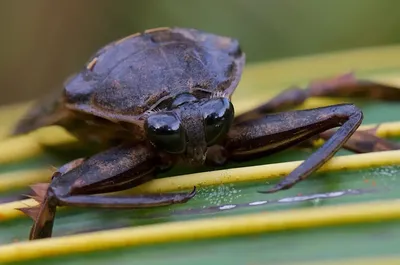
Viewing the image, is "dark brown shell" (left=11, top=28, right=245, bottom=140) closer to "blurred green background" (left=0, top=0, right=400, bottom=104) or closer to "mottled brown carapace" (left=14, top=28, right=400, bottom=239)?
"mottled brown carapace" (left=14, top=28, right=400, bottom=239)

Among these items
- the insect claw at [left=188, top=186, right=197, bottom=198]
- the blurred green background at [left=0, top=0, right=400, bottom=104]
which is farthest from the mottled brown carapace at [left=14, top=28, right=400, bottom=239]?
the blurred green background at [left=0, top=0, right=400, bottom=104]

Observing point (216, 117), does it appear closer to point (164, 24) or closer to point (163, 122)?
point (163, 122)

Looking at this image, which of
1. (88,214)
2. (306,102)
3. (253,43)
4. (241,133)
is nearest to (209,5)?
(253,43)

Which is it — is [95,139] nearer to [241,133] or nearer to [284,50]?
[241,133]

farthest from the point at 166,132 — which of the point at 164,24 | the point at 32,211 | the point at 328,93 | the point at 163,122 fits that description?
the point at 164,24

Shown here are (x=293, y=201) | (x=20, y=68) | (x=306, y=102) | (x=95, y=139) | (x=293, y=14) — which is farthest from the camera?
(x=20, y=68)

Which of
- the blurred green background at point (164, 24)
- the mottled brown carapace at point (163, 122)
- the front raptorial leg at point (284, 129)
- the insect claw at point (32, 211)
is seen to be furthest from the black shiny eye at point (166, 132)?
the blurred green background at point (164, 24)

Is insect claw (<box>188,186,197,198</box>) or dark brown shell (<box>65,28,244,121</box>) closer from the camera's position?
insect claw (<box>188,186,197,198</box>)
